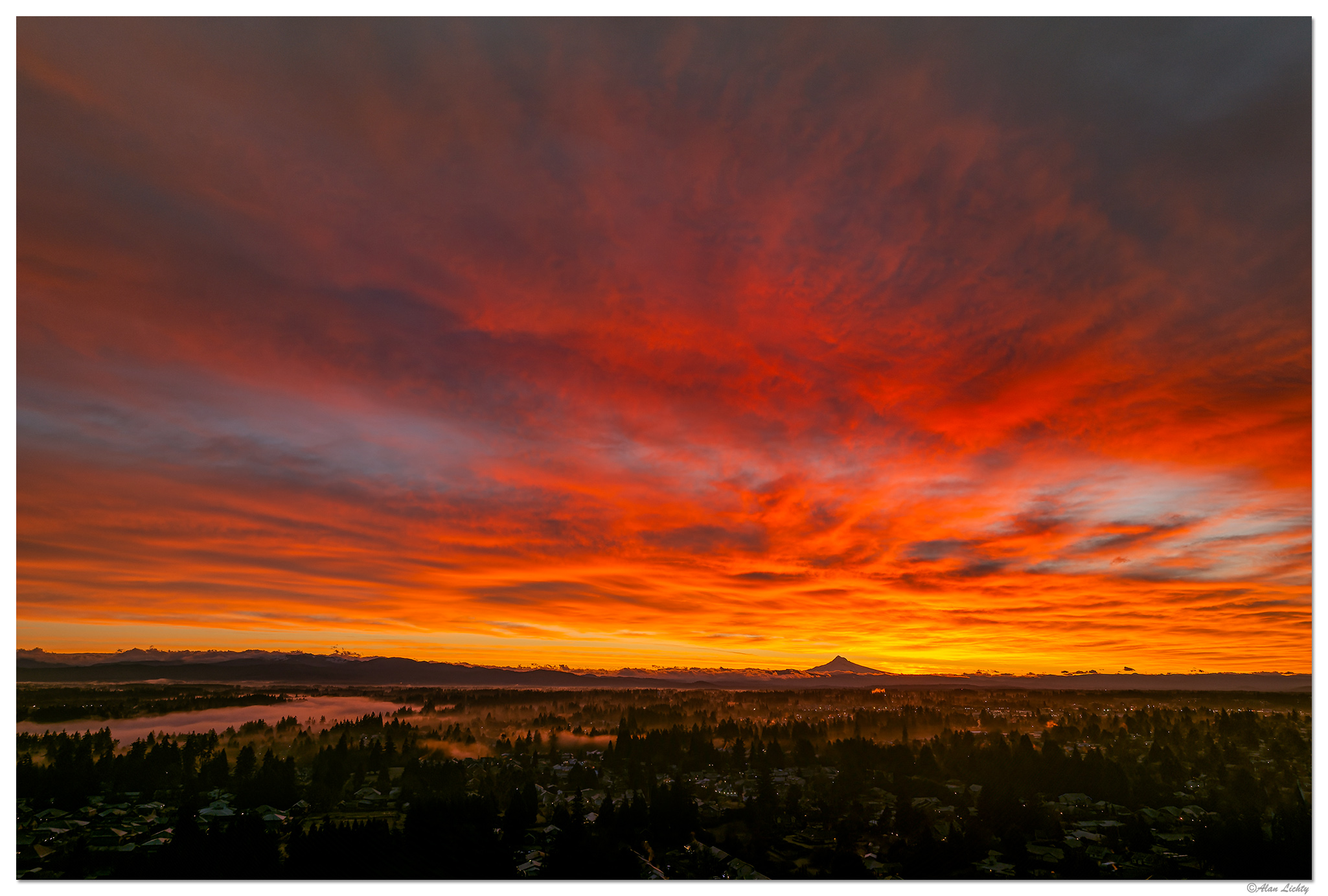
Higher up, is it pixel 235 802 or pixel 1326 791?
pixel 1326 791

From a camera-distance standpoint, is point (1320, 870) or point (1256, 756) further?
point (1256, 756)

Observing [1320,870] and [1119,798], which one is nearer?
[1320,870]

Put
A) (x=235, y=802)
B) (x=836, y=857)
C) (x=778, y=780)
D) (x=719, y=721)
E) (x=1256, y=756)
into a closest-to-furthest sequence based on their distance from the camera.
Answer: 1. (x=836, y=857)
2. (x=235, y=802)
3. (x=778, y=780)
4. (x=1256, y=756)
5. (x=719, y=721)

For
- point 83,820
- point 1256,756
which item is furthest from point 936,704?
point 83,820
